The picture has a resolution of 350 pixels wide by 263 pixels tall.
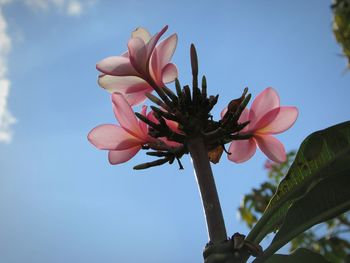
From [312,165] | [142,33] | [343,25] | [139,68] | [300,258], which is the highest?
[343,25]

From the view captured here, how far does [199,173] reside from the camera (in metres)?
0.56

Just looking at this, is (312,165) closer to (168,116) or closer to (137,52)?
(168,116)

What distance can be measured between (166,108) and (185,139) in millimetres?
81

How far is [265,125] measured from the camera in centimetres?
77

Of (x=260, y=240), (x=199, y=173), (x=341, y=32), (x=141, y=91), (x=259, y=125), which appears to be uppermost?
(x=341, y=32)

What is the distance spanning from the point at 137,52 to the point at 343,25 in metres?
4.80

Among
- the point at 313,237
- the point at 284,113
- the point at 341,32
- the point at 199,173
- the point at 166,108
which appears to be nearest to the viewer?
the point at 199,173

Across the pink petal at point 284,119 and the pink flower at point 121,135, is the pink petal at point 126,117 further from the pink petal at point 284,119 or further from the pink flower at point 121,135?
the pink petal at point 284,119

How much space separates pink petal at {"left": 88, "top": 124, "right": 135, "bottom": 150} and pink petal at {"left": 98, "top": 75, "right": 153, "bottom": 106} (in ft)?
0.28

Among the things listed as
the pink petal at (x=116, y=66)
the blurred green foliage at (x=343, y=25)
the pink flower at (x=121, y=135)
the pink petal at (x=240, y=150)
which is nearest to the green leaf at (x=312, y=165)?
the pink petal at (x=240, y=150)

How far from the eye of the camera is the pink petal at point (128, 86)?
2.69 feet

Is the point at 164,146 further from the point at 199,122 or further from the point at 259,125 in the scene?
the point at 259,125

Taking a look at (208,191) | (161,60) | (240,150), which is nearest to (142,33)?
(161,60)

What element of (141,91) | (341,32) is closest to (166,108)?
(141,91)
